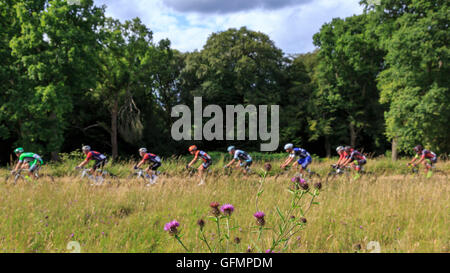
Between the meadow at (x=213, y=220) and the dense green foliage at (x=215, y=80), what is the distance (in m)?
14.3

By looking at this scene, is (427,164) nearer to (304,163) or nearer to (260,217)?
(304,163)

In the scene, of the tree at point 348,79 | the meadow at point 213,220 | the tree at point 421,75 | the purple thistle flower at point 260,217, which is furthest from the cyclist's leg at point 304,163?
the tree at point 348,79

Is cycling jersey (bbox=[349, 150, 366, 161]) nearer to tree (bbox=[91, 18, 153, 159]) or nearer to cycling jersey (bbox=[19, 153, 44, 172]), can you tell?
cycling jersey (bbox=[19, 153, 44, 172])

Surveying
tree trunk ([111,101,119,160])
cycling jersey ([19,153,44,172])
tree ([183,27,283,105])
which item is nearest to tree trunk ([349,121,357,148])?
tree ([183,27,283,105])

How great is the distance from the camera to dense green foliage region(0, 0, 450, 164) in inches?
733

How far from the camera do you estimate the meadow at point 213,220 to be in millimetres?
3572

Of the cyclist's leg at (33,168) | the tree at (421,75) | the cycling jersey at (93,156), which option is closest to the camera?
the cyclist's leg at (33,168)

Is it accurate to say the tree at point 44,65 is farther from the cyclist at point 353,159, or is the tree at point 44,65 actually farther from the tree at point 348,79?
the tree at point 348,79

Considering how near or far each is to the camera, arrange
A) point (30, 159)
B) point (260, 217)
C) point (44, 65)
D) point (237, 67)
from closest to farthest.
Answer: point (260, 217) < point (30, 159) < point (44, 65) < point (237, 67)

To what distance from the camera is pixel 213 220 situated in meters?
2.53

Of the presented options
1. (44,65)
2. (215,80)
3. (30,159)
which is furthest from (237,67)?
(30,159)

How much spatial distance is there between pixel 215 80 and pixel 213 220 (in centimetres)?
2799

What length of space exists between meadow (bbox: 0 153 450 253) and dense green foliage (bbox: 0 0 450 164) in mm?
14273
